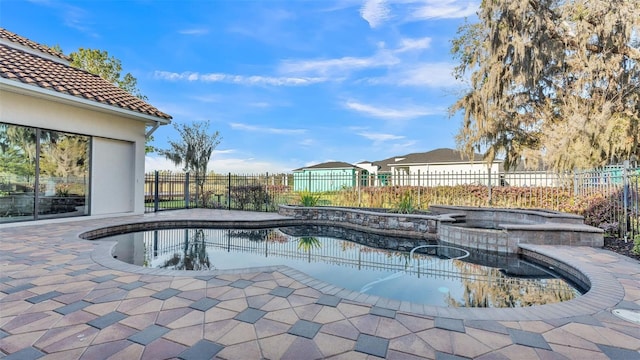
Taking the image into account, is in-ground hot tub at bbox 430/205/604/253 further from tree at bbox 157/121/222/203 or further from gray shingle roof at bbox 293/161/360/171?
gray shingle roof at bbox 293/161/360/171

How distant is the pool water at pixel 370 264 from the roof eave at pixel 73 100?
336cm

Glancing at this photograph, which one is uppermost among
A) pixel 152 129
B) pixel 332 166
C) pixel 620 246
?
pixel 332 166

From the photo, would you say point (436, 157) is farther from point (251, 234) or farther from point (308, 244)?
point (308, 244)

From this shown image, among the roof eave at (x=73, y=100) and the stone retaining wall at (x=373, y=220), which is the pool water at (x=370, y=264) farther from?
the roof eave at (x=73, y=100)

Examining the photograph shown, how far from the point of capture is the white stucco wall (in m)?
6.78

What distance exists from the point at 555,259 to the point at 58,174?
10.5 m

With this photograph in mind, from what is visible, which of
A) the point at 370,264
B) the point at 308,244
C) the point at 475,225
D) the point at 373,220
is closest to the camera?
the point at 370,264

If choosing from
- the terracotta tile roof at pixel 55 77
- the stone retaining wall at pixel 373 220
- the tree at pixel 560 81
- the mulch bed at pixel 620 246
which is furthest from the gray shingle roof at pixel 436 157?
the terracotta tile roof at pixel 55 77

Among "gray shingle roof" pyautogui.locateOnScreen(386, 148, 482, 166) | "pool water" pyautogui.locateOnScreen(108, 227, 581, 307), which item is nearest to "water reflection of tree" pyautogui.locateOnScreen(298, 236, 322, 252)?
"pool water" pyautogui.locateOnScreen(108, 227, 581, 307)

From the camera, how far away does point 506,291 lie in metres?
3.54

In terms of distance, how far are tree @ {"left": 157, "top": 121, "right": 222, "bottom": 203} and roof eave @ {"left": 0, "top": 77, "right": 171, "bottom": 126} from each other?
559cm

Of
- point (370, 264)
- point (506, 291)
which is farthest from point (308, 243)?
point (506, 291)

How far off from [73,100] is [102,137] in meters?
1.47

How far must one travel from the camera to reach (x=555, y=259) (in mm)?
4418
